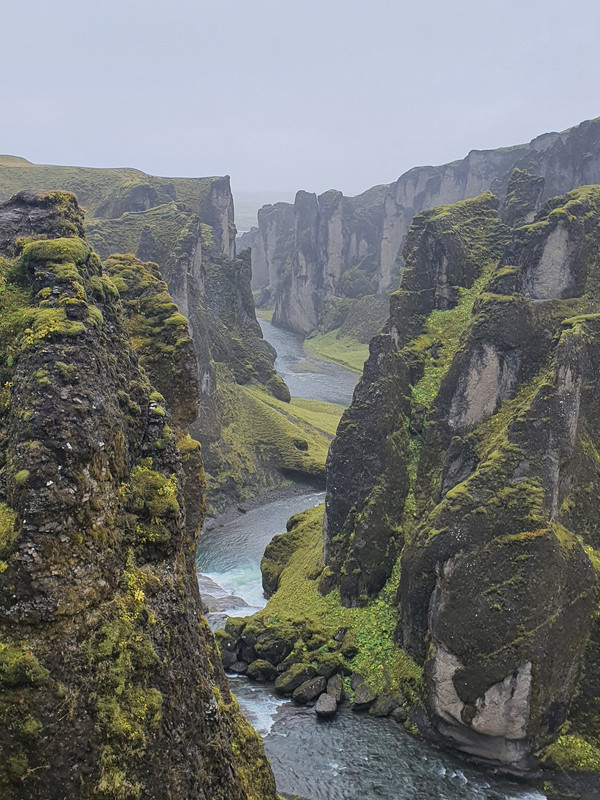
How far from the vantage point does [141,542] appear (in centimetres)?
1702

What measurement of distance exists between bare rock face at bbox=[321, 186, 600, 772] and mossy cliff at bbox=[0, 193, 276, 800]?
1373 cm

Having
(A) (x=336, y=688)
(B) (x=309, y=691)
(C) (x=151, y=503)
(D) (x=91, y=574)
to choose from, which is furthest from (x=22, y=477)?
(A) (x=336, y=688)

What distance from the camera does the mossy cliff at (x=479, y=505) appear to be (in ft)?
98.5

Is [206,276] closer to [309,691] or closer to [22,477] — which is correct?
[309,691]

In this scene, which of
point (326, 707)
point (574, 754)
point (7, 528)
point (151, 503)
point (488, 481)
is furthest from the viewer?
point (326, 707)

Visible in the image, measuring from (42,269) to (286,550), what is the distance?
38.0 metres

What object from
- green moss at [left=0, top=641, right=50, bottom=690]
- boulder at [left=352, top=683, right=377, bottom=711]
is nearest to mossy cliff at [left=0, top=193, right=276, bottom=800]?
green moss at [left=0, top=641, right=50, bottom=690]

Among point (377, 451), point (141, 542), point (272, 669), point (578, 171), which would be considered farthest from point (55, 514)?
point (578, 171)

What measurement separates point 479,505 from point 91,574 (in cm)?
2212

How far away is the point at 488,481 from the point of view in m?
33.1

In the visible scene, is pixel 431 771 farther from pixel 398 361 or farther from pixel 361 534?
pixel 398 361

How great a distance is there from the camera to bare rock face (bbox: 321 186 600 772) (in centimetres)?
3002

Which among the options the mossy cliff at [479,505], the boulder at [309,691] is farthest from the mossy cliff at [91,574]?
the boulder at [309,691]

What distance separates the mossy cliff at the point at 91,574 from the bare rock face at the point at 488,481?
13.7m
